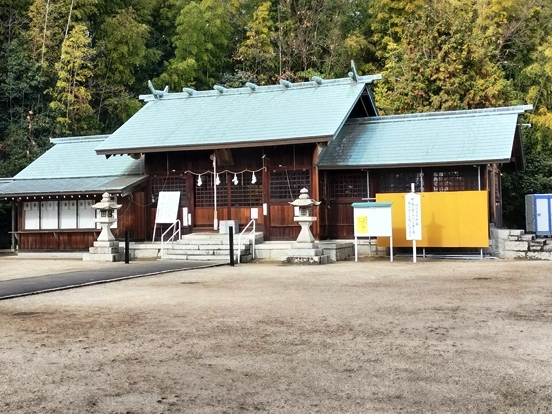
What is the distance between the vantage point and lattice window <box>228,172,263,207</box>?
59.0ft

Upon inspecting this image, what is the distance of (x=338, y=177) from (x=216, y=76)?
1907 cm

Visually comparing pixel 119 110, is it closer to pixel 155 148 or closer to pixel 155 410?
pixel 155 148

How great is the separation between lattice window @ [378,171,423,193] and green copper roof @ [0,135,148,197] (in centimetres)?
725

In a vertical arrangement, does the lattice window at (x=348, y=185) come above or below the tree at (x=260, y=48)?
below

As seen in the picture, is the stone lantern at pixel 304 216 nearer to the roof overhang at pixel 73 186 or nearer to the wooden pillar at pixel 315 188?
the wooden pillar at pixel 315 188

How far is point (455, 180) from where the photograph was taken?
1659 cm

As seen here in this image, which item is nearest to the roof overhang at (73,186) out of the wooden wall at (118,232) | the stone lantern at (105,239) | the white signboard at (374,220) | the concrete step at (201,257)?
the wooden wall at (118,232)

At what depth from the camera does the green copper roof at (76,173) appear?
731 inches

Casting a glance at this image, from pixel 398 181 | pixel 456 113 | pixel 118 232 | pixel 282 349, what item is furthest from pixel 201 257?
pixel 282 349

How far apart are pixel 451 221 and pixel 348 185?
3317 millimetres

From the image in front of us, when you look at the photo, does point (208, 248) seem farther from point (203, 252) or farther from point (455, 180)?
point (455, 180)

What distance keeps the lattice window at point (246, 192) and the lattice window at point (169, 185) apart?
1.58m

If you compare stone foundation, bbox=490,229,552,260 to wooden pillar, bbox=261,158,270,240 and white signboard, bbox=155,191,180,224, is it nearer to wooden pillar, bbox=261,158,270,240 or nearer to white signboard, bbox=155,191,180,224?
wooden pillar, bbox=261,158,270,240

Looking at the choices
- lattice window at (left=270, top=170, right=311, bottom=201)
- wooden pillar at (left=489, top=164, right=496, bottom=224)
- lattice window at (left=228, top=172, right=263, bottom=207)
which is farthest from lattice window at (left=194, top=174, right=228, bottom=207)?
wooden pillar at (left=489, top=164, right=496, bottom=224)
